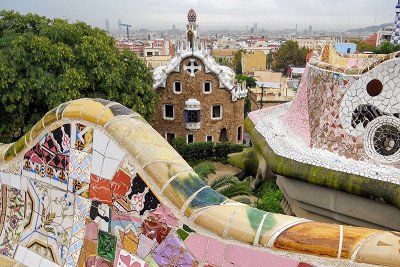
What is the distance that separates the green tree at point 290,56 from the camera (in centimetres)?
5684

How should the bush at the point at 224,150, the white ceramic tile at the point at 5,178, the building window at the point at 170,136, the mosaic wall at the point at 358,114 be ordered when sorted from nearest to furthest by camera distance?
the white ceramic tile at the point at 5,178 → the mosaic wall at the point at 358,114 → the bush at the point at 224,150 → the building window at the point at 170,136

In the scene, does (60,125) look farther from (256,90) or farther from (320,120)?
(256,90)

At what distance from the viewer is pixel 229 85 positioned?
1830 centimetres

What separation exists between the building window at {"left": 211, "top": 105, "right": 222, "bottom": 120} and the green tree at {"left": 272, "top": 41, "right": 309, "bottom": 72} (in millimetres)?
41136

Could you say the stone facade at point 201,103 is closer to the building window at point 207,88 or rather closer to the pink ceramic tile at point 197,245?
the building window at point 207,88

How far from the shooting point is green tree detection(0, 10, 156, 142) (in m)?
9.70

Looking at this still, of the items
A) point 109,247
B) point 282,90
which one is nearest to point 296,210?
point 109,247

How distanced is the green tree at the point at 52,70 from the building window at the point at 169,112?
19.9 ft

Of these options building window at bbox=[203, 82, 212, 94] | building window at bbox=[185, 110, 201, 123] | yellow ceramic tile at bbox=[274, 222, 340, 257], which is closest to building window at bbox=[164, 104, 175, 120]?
building window at bbox=[185, 110, 201, 123]

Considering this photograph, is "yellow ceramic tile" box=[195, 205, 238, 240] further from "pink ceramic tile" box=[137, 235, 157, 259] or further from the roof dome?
the roof dome

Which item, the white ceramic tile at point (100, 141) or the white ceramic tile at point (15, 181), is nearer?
the white ceramic tile at point (100, 141)

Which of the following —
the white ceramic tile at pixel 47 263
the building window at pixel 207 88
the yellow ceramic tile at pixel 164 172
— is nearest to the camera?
the yellow ceramic tile at pixel 164 172

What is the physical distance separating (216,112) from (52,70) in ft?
31.9

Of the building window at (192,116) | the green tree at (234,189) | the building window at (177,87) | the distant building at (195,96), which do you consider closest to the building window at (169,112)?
the distant building at (195,96)
